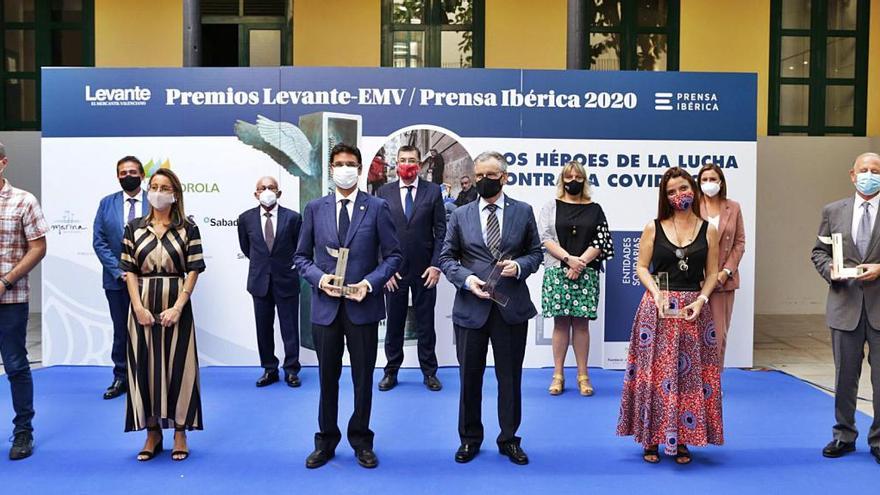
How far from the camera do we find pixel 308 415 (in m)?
5.22

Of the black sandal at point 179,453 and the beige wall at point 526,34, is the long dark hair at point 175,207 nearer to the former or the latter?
the black sandal at point 179,453

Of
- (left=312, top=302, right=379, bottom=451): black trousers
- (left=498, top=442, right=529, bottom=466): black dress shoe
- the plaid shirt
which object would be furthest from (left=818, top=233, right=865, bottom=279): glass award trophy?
the plaid shirt

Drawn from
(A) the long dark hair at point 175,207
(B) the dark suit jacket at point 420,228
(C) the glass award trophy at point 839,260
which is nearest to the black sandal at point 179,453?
(A) the long dark hair at point 175,207

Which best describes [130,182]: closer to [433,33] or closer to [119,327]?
[119,327]

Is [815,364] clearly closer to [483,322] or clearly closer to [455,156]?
[455,156]

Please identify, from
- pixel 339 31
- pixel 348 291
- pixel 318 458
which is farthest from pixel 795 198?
pixel 318 458

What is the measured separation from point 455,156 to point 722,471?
3.50 metres

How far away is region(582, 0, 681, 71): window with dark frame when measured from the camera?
396 inches

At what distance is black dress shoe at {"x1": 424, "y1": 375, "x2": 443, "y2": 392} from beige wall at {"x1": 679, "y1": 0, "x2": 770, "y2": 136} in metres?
6.29

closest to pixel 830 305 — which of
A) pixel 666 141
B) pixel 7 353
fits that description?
pixel 666 141

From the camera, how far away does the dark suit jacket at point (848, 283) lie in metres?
4.32

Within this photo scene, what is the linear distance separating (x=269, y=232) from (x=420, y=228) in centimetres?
126

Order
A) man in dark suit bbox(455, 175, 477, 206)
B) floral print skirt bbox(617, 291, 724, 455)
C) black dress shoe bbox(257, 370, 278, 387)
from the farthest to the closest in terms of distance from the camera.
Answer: man in dark suit bbox(455, 175, 477, 206) → black dress shoe bbox(257, 370, 278, 387) → floral print skirt bbox(617, 291, 724, 455)

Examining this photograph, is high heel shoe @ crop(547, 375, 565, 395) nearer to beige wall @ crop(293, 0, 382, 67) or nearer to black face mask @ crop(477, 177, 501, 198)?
black face mask @ crop(477, 177, 501, 198)
